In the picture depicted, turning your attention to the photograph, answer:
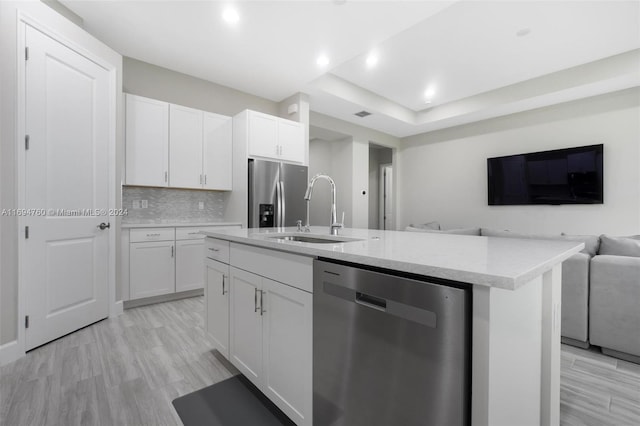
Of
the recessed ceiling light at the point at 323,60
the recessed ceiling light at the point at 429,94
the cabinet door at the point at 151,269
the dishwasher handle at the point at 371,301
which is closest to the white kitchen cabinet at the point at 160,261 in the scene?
the cabinet door at the point at 151,269

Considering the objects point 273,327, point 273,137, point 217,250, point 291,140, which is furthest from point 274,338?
point 291,140

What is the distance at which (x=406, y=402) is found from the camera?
820 mm

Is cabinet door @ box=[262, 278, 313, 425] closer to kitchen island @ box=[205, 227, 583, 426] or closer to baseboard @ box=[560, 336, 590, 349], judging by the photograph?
kitchen island @ box=[205, 227, 583, 426]

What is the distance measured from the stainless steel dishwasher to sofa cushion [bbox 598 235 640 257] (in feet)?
7.71

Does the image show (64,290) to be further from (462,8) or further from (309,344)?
(462,8)

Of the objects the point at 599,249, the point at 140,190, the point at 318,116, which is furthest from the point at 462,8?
the point at 140,190

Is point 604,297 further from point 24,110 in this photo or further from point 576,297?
point 24,110

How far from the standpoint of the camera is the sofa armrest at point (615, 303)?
1936 mm

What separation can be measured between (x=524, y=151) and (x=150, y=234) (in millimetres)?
5704

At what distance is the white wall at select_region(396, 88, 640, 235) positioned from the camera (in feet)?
12.7

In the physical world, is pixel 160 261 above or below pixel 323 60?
below

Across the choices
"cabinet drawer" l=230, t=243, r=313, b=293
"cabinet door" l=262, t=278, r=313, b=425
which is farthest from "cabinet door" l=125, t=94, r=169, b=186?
"cabinet door" l=262, t=278, r=313, b=425

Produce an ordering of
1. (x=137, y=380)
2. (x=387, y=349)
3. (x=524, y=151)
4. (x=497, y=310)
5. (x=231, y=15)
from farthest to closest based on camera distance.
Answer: (x=524, y=151) < (x=231, y=15) < (x=137, y=380) < (x=387, y=349) < (x=497, y=310)

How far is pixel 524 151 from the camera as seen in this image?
4.78 m
